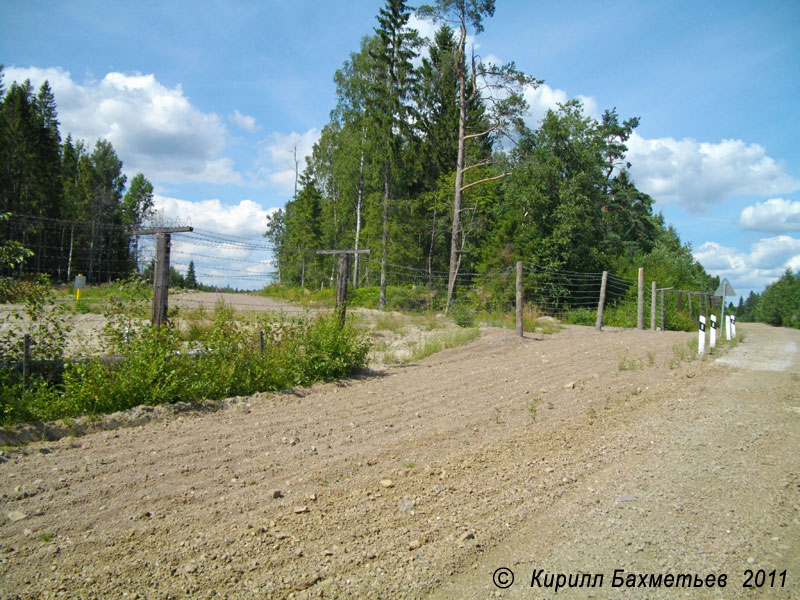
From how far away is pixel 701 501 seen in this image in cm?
380

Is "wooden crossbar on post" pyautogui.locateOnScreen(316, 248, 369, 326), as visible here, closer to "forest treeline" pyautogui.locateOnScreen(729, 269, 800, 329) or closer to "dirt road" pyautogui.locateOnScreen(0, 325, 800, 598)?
"dirt road" pyautogui.locateOnScreen(0, 325, 800, 598)

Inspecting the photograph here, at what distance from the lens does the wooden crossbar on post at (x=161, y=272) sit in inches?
267

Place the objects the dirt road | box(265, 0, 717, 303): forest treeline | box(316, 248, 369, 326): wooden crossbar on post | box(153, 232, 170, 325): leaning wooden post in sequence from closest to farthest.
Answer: the dirt road < box(153, 232, 170, 325): leaning wooden post < box(316, 248, 369, 326): wooden crossbar on post < box(265, 0, 717, 303): forest treeline

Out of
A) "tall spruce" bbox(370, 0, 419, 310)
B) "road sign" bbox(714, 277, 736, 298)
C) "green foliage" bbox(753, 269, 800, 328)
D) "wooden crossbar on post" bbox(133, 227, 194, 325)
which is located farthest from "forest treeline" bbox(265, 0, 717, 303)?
"green foliage" bbox(753, 269, 800, 328)

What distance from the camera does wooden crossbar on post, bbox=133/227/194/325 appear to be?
6.78 m

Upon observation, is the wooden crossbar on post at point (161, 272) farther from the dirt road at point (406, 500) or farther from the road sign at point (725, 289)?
the road sign at point (725, 289)

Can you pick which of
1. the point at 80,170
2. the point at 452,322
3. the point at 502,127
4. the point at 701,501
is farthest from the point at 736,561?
the point at 80,170

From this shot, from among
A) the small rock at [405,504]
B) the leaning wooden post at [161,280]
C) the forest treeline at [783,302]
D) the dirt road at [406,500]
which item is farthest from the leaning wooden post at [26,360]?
the forest treeline at [783,302]

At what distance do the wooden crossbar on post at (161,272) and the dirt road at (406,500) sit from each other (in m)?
1.74

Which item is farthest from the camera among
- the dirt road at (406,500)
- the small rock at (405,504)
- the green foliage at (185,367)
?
the green foliage at (185,367)

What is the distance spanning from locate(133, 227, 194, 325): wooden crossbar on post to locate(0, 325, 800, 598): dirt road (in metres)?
1.74

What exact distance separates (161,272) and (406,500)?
4867 millimetres

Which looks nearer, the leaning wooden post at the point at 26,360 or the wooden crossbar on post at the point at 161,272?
the leaning wooden post at the point at 26,360

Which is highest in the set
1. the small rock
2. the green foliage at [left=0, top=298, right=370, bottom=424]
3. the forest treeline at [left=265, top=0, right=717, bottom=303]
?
the forest treeline at [left=265, top=0, right=717, bottom=303]
